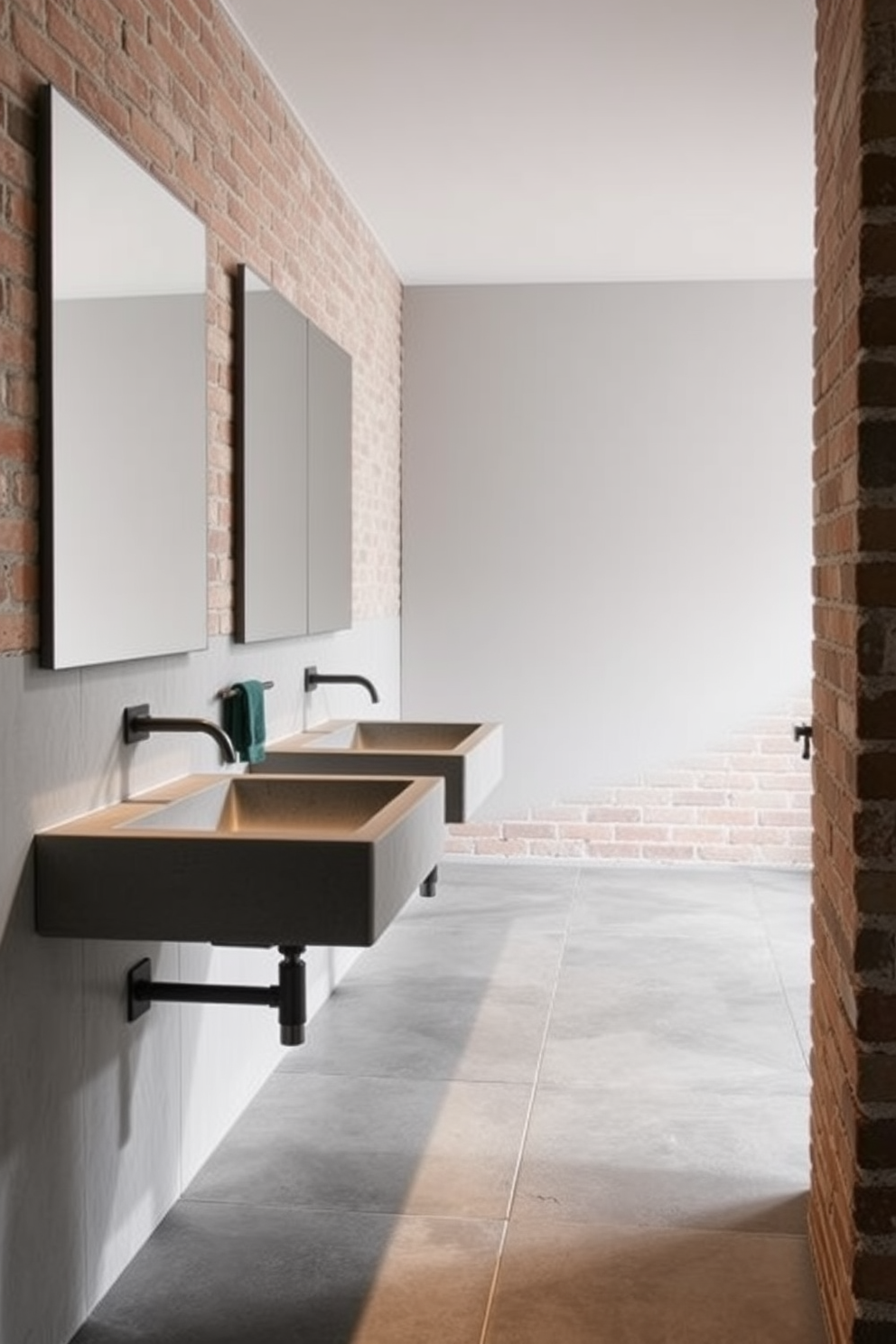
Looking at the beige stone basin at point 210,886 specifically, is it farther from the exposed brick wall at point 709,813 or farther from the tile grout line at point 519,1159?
the exposed brick wall at point 709,813

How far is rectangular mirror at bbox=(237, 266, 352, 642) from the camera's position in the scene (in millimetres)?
3746

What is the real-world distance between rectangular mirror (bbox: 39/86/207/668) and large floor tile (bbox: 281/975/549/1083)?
1.32 metres

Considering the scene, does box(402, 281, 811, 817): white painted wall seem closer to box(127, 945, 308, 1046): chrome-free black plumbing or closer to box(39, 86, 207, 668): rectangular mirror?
box(39, 86, 207, 668): rectangular mirror

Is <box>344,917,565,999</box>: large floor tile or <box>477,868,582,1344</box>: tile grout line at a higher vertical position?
<box>344,917,565,999</box>: large floor tile

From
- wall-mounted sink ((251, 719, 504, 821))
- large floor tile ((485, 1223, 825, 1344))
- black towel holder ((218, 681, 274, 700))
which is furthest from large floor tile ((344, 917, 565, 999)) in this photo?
large floor tile ((485, 1223, 825, 1344))

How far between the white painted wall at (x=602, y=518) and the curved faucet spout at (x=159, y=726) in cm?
386

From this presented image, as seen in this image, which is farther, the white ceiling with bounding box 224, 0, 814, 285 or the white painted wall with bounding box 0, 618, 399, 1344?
the white ceiling with bounding box 224, 0, 814, 285

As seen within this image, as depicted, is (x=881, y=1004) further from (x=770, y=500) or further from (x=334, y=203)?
(x=770, y=500)

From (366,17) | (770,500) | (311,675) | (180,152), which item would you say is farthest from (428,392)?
(180,152)

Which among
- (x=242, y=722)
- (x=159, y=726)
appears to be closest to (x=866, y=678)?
(x=159, y=726)

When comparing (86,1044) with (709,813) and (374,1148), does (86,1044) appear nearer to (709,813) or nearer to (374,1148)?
(374,1148)

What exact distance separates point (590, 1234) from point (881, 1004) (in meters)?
1.12

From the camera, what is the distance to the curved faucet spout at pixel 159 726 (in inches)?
114

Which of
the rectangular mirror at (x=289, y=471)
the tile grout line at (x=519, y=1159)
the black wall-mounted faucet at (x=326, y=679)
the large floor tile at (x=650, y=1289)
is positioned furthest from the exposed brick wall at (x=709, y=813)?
the large floor tile at (x=650, y=1289)
